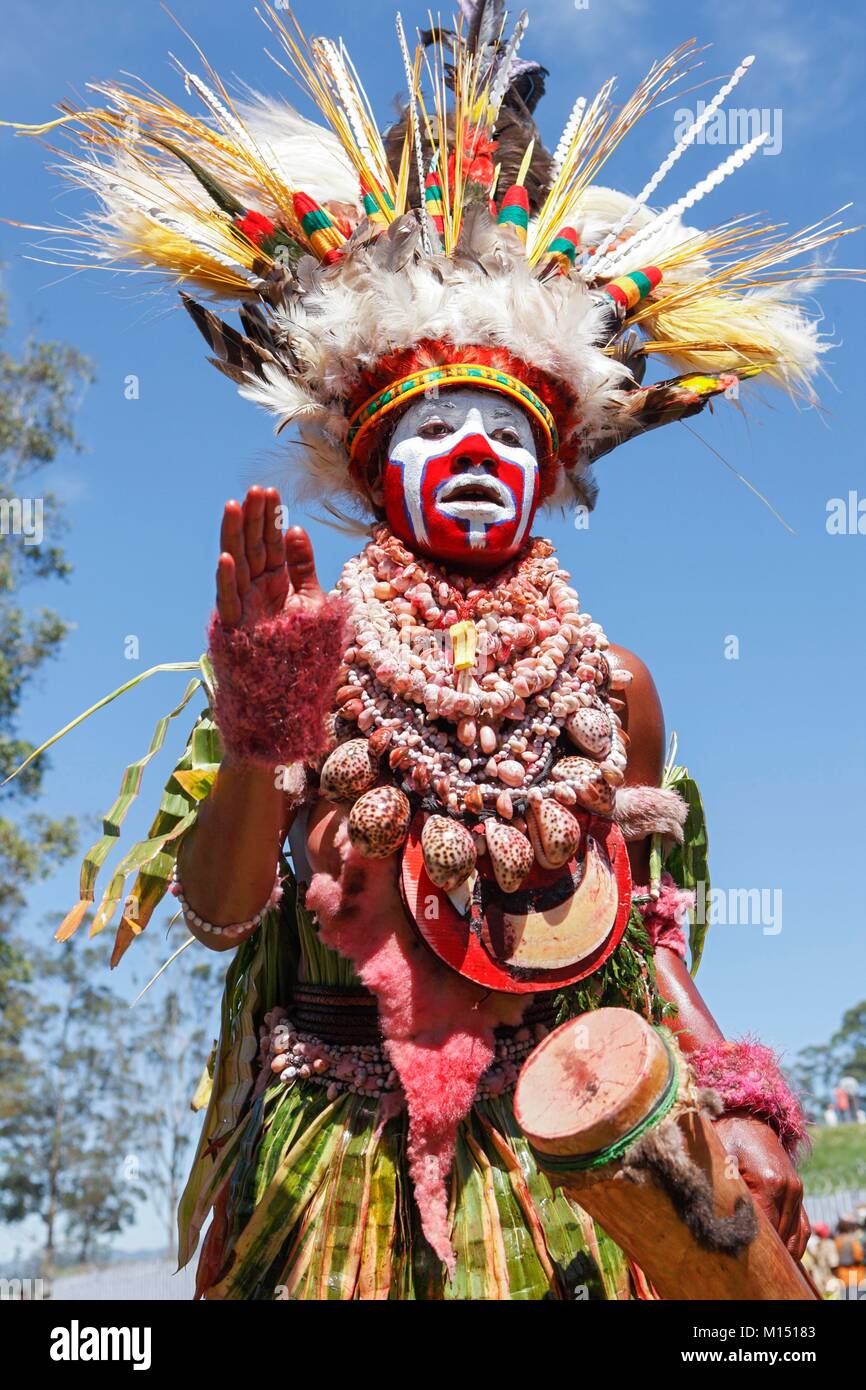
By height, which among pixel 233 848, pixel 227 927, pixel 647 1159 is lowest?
pixel 647 1159

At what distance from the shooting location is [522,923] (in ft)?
9.68

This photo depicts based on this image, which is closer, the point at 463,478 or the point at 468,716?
the point at 468,716

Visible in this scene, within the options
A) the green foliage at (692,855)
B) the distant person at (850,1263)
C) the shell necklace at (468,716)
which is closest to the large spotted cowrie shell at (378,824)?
the shell necklace at (468,716)

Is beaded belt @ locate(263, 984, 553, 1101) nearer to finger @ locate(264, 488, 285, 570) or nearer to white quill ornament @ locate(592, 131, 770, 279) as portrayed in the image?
finger @ locate(264, 488, 285, 570)

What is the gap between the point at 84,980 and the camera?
79.0 feet

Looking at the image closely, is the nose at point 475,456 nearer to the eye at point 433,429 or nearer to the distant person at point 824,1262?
the eye at point 433,429

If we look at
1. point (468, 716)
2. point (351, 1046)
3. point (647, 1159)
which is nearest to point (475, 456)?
point (468, 716)

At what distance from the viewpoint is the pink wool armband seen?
2533 mm

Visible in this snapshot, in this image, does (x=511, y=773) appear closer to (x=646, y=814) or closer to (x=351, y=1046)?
(x=646, y=814)

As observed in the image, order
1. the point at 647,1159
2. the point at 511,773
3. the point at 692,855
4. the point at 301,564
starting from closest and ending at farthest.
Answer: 1. the point at 647,1159
2. the point at 301,564
3. the point at 511,773
4. the point at 692,855

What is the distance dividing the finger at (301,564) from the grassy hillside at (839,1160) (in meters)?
14.7

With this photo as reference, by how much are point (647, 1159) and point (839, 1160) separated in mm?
21858
